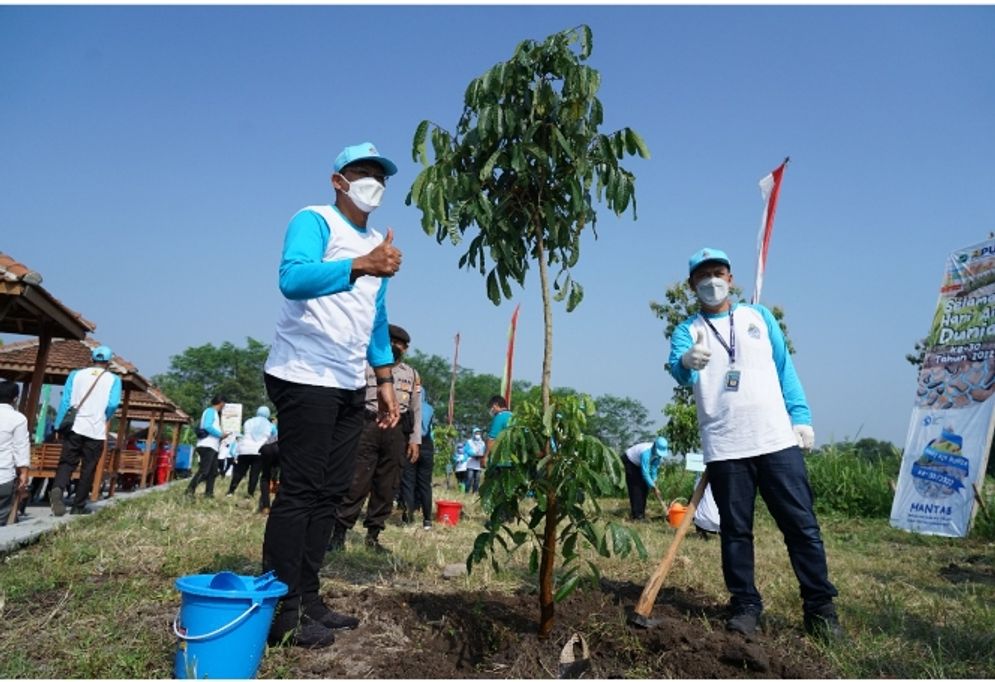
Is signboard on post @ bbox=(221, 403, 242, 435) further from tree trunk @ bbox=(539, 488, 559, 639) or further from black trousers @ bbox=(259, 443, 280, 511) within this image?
tree trunk @ bbox=(539, 488, 559, 639)

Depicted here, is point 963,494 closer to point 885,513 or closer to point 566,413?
point 885,513

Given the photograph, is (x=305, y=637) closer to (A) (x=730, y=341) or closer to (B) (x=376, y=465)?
(A) (x=730, y=341)

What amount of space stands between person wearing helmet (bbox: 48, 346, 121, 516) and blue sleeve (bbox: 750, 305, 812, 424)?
681 cm

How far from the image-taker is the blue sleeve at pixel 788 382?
368 cm

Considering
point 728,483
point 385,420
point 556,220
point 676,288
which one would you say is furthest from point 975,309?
point 676,288

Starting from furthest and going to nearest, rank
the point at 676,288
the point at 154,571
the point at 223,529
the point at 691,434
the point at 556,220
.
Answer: the point at 676,288 → the point at 691,434 → the point at 223,529 → the point at 154,571 → the point at 556,220

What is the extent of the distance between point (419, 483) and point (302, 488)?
5267mm

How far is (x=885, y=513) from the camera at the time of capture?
37.0ft

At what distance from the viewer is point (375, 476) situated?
5.40 meters

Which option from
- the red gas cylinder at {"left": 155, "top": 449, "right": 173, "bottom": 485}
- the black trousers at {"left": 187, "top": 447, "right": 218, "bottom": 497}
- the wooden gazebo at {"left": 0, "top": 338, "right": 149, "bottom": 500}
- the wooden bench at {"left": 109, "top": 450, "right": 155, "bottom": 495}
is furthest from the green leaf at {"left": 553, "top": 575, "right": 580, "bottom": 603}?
the red gas cylinder at {"left": 155, "top": 449, "right": 173, "bottom": 485}

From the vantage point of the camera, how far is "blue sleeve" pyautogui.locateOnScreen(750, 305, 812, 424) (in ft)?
12.1

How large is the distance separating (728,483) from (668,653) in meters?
1.04

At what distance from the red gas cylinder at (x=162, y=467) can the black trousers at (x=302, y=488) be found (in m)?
16.8

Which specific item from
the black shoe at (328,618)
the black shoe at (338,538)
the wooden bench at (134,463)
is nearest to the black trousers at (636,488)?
the black shoe at (338,538)
